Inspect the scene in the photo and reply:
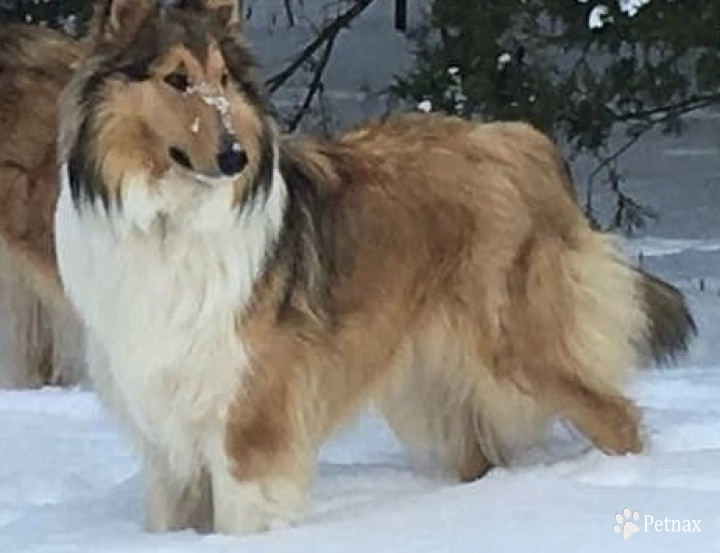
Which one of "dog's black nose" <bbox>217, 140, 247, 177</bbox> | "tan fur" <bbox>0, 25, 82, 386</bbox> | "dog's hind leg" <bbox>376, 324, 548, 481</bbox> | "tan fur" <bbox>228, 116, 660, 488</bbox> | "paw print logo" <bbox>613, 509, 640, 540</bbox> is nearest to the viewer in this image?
"dog's black nose" <bbox>217, 140, 247, 177</bbox>

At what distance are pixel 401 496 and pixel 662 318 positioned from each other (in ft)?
3.99

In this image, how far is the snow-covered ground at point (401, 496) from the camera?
545 cm

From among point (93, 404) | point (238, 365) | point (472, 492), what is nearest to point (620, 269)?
point (472, 492)

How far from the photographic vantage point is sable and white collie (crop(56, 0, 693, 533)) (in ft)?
18.0

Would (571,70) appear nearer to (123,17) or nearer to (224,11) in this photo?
(224,11)

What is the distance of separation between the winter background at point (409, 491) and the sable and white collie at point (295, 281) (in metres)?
0.19

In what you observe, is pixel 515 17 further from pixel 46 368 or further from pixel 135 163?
pixel 135 163

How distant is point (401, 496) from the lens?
6156 mm

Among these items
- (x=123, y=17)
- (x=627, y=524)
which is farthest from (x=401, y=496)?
(x=123, y=17)

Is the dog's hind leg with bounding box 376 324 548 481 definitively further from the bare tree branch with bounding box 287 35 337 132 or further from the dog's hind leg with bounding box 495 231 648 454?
the bare tree branch with bounding box 287 35 337 132

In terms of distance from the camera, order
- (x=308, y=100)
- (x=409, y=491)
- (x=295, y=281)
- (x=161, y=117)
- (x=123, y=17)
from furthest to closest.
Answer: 1. (x=308, y=100)
2. (x=409, y=491)
3. (x=295, y=281)
4. (x=123, y=17)
5. (x=161, y=117)

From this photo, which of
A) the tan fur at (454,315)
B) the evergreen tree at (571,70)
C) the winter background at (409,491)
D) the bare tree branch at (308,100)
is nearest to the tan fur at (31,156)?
the winter background at (409,491)

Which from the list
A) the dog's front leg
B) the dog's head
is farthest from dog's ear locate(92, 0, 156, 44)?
the dog's front leg

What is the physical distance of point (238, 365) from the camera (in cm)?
564
